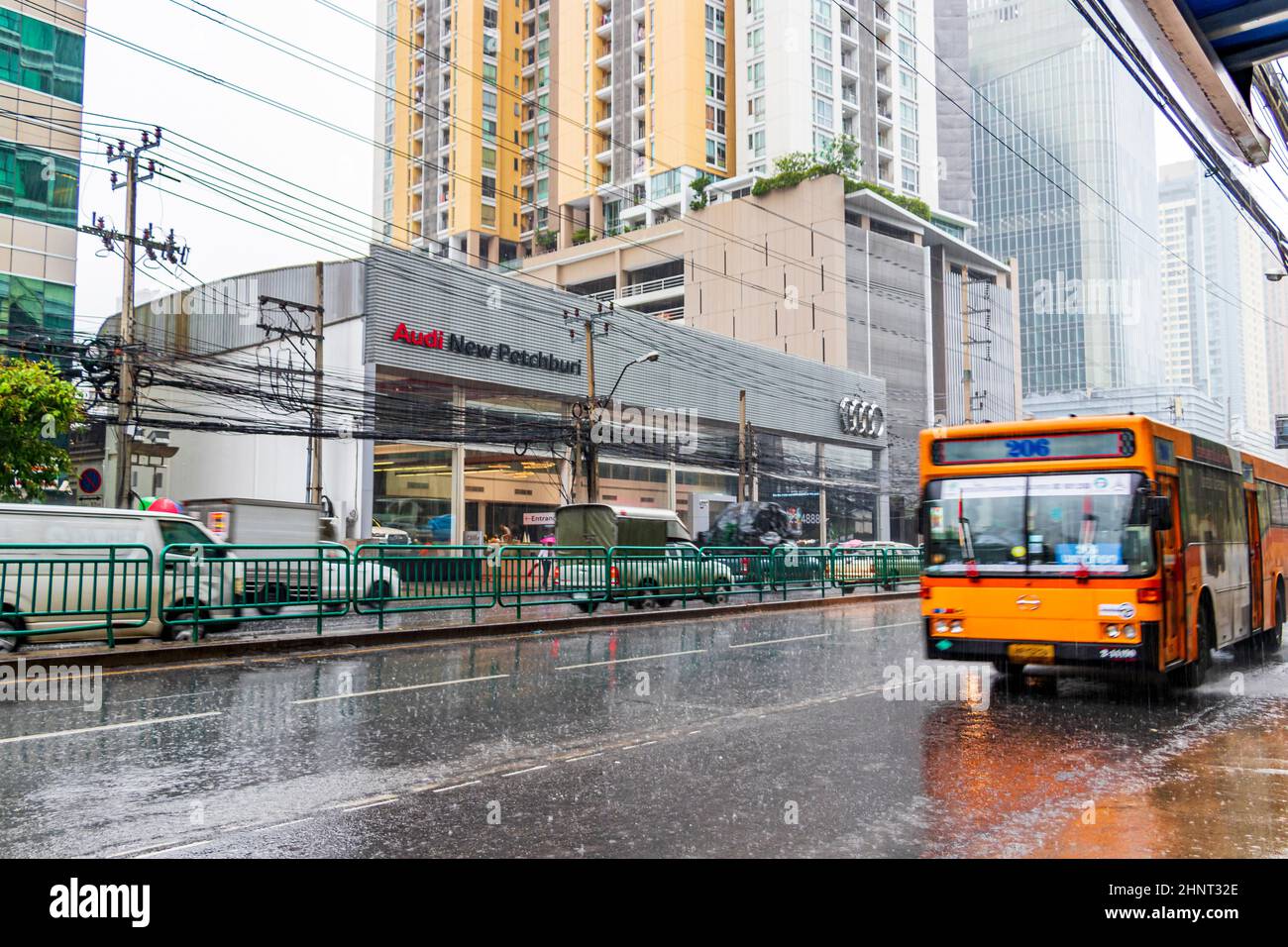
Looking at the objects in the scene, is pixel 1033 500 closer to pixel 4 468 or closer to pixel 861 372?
pixel 4 468

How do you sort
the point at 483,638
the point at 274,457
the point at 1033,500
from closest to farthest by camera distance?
the point at 1033,500 → the point at 483,638 → the point at 274,457

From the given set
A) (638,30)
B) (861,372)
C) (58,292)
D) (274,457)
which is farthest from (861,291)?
(58,292)

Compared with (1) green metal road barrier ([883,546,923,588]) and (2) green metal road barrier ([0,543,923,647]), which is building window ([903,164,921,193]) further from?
(2) green metal road barrier ([0,543,923,647])

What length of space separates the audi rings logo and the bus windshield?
165ft

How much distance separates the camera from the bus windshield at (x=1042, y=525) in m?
9.06

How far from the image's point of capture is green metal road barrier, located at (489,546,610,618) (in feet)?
56.7

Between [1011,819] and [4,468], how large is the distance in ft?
82.8

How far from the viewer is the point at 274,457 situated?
127ft

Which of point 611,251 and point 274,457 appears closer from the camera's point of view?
point 274,457

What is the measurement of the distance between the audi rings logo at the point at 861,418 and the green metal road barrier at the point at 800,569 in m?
34.2

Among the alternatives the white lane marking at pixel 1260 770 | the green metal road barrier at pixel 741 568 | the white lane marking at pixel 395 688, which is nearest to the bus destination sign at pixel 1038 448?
the white lane marking at pixel 1260 770

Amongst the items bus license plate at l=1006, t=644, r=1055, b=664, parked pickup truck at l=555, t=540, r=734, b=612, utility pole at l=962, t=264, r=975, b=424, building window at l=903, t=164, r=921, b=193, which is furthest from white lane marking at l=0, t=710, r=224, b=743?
building window at l=903, t=164, r=921, b=193

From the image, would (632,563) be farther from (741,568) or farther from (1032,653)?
(1032,653)

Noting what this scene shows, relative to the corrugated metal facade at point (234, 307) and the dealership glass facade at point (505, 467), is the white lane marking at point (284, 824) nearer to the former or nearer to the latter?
the dealership glass facade at point (505, 467)
